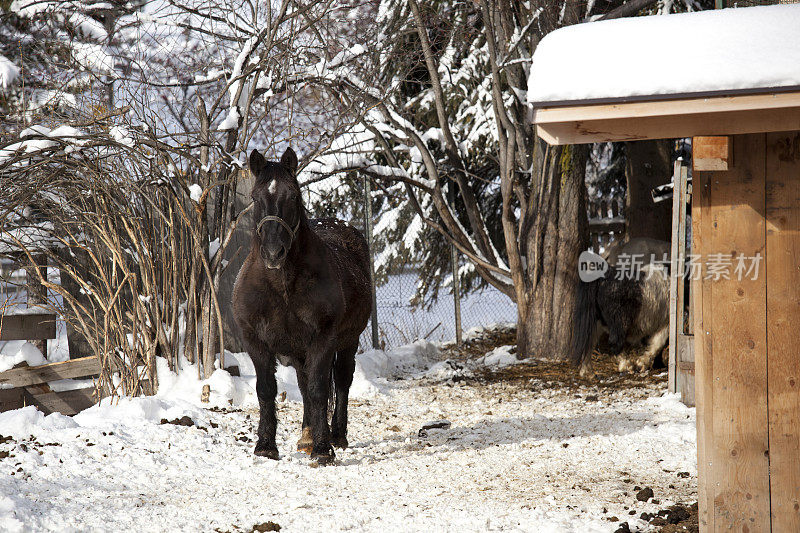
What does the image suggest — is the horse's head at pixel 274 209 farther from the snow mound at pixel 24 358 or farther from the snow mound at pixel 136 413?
the snow mound at pixel 24 358

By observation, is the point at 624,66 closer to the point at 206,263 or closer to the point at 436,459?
the point at 436,459

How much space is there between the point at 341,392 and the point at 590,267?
13.8 feet

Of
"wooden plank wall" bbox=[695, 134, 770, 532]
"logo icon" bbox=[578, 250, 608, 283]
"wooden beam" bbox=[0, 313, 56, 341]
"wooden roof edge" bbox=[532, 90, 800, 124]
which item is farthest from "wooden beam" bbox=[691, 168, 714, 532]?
"wooden beam" bbox=[0, 313, 56, 341]

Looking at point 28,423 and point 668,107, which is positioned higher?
point 668,107

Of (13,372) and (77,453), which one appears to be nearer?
(77,453)

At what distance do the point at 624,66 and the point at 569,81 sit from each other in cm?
22

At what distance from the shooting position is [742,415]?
300cm

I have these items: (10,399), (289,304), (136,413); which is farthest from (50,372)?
(289,304)

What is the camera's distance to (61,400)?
6738 mm

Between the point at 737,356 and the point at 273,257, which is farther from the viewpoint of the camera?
the point at 273,257

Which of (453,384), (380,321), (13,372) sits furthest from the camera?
(380,321)

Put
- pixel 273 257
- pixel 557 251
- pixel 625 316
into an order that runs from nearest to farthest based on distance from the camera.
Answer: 1. pixel 273 257
2. pixel 625 316
3. pixel 557 251

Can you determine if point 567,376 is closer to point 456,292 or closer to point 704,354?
point 456,292

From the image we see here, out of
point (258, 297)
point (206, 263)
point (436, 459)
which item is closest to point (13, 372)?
point (206, 263)
